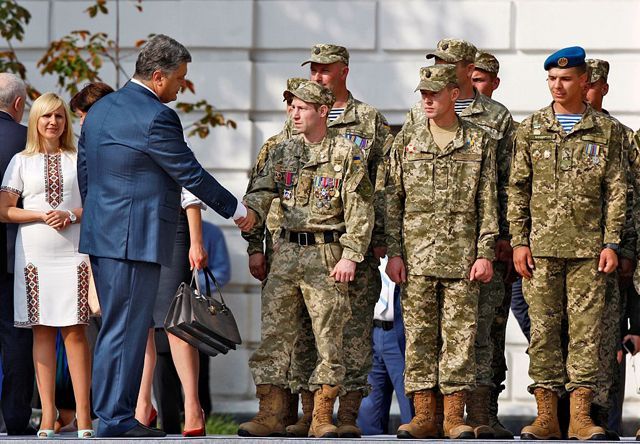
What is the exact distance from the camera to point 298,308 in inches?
371

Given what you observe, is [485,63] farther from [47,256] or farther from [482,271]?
[47,256]

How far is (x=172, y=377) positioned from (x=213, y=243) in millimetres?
2602

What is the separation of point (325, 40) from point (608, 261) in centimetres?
461

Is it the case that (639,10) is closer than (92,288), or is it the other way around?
(92,288)

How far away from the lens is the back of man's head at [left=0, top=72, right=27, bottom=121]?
994 centimetres

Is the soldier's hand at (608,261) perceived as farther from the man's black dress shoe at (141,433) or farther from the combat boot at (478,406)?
the man's black dress shoe at (141,433)

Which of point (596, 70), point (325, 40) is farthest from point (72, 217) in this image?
point (325, 40)

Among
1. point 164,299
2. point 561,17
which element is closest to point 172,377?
point 164,299

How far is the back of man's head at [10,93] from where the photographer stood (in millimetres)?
9938

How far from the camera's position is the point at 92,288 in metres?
9.51

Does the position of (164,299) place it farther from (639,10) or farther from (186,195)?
(639,10)

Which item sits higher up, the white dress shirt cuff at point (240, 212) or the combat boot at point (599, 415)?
the white dress shirt cuff at point (240, 212)

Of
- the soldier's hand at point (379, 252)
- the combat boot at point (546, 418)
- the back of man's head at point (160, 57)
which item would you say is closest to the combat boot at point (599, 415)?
the combat boot at point (546, 418)

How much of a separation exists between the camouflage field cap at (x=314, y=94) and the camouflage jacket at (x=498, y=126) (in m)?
0.48
